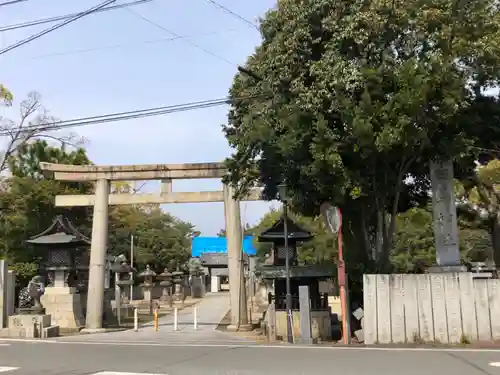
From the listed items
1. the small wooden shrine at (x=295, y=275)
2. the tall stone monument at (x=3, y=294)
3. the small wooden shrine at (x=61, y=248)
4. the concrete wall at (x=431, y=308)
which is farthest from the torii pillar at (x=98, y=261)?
the concrete wall at (x=431, y=308)

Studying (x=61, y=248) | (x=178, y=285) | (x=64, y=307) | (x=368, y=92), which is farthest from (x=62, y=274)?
(x=178, y=285)

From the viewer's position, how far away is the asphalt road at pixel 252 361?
31.8ft

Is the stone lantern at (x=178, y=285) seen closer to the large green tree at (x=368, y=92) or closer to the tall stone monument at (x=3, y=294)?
the tall stone monument at (x=3, y=294)

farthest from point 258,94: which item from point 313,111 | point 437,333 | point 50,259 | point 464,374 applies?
point 50,259

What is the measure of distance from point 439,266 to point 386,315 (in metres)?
2.11

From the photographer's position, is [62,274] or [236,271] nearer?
[236,271]

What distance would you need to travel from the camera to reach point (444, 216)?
15156 mm

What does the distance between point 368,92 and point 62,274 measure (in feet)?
59.5

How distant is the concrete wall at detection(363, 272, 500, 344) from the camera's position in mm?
13711

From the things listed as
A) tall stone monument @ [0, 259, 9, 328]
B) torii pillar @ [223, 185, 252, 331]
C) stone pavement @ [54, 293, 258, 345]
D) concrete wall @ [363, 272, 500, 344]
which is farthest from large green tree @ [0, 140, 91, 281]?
concrete wall @ [363, 272, 500, 344]

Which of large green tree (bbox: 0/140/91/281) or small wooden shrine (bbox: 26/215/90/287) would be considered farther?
large green tree (bbox: 0/140/91/281)

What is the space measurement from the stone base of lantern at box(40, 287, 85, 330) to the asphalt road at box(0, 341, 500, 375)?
36.6ft

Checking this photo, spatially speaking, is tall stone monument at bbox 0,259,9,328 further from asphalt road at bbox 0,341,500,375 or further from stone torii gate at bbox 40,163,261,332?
asphalt road at bbox 0,341,500,375

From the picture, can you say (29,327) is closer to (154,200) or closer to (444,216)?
(154,200)
